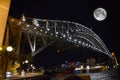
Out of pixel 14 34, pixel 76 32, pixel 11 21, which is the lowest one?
pixel 14 34

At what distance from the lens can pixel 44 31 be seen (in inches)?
2131

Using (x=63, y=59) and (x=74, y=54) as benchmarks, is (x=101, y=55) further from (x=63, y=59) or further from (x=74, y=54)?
(x=63, y=59)

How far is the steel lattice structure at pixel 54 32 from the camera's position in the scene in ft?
144

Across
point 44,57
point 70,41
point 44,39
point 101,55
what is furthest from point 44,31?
point 101,55

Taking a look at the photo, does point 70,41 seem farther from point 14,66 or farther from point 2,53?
point 2,53

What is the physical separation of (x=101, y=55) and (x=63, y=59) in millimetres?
25065

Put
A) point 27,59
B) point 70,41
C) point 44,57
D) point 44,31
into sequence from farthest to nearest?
point 44,57, point 70,41, point 44,31, point 27,59

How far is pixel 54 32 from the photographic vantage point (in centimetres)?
6222

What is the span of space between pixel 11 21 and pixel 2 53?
52.6 ft

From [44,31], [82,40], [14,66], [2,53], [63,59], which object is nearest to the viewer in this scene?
[2,53]

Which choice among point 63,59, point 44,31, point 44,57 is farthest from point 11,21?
point 63,59

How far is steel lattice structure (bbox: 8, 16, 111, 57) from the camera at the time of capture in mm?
43969

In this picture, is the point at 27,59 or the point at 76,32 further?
the point at 76,32

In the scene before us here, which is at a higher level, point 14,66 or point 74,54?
point 74,54
